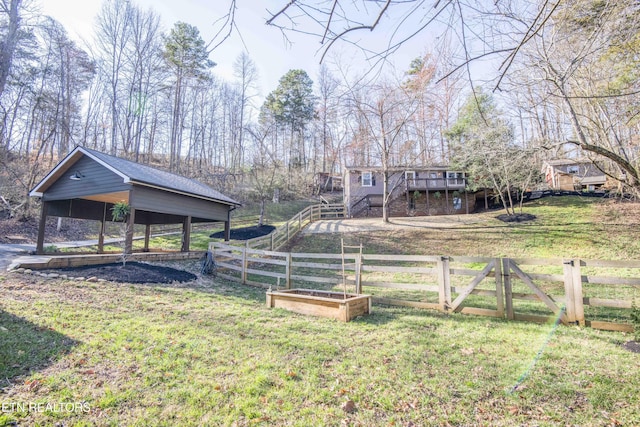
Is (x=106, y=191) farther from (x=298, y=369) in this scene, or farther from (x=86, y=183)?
(x=298, y=369)

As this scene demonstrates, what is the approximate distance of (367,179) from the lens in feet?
82.3

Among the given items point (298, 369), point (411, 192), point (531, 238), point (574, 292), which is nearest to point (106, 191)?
point (298, 369)

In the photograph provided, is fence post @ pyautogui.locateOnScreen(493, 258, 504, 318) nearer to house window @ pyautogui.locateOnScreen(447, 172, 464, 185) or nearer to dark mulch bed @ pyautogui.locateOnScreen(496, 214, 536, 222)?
dark mulch bed @ pyautogui.locateOnScreen(496, 214, 536, 222)

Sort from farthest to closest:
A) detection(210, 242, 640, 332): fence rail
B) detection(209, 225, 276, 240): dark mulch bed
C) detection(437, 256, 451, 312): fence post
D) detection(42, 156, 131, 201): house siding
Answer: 1. detection(209, 225, 276, 240): dark mulch bed
2. detection(42, 156, 131, 201): house siding
3. detection(437, 256, 451, 312): fence post
4. detection(210, 242, 640, 332): fence rail

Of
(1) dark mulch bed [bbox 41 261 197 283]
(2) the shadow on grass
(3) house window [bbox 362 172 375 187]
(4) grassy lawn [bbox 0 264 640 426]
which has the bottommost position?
(4) grassy lawn [bbox 0 264 640 426]

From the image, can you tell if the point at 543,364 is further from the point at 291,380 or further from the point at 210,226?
the point at 210,226

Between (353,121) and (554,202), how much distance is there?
1535 centimetres

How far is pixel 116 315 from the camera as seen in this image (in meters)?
4.85

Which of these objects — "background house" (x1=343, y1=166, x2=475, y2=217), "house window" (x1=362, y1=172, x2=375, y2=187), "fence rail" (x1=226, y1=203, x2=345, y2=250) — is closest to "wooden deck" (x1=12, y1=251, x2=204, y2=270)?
"fence rail" (x1=226, y1=203, x2=345, y2=250)

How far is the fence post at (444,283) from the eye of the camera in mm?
5891

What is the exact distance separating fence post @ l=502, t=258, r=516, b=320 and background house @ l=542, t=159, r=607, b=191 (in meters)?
23.3

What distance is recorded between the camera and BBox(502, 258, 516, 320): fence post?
17.8ft

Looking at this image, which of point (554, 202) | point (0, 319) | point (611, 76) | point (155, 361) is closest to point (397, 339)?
point (155, 361)

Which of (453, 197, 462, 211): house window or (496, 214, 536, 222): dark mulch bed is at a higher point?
→ (453, 197, 462, 211): house window
